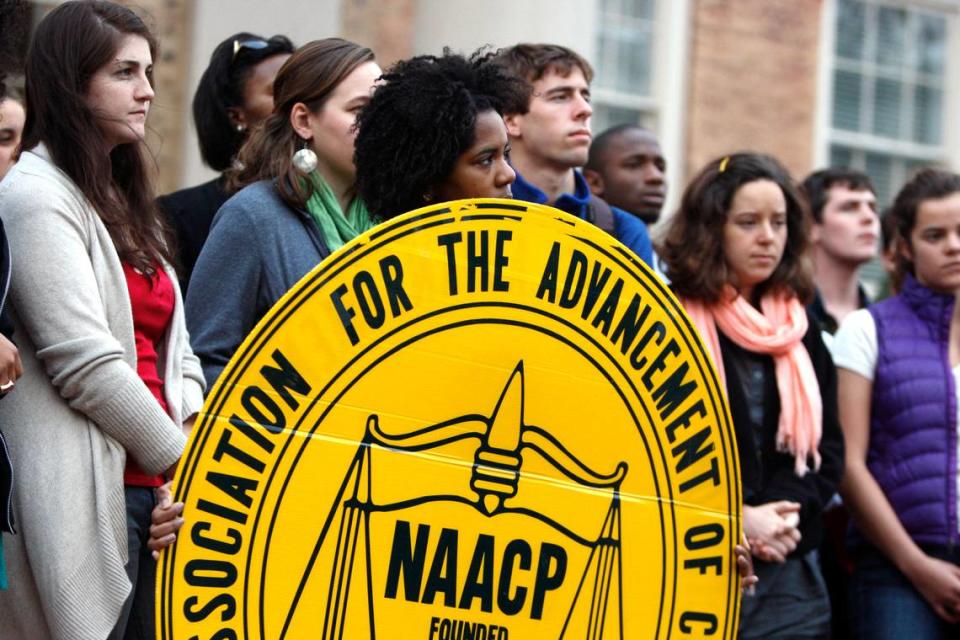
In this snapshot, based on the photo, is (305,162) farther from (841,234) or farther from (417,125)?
(841,234)

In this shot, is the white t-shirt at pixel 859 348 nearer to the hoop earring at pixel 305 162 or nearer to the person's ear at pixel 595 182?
the person's ear at pixel 595 182

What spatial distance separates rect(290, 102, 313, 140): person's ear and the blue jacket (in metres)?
0.77

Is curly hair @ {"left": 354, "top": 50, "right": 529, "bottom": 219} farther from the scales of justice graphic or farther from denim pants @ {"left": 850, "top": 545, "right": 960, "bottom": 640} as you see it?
denim pants @ {"left": 850, "top": 545, "right": 960, "bottom": 640}

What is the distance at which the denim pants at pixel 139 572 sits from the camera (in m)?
3.60

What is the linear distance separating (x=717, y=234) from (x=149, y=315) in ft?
6.66

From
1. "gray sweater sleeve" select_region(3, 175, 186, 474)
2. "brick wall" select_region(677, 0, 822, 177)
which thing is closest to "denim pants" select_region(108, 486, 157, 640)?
"gray sweater sleeve" select_region(3, 175, 186, 474)

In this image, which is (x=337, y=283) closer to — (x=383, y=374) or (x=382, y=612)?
(x=383, y=374)

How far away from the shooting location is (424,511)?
11.3 ft

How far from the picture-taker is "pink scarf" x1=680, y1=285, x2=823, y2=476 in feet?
16.3

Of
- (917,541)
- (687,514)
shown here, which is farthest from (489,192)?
(917,541)

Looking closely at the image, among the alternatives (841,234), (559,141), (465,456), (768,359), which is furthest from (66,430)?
(841,234)

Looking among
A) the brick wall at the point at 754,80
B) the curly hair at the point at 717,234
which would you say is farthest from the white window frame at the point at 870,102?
the curly hair at the point at 717,234

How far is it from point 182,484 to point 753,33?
29.8ft

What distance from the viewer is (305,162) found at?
4.21 meters
